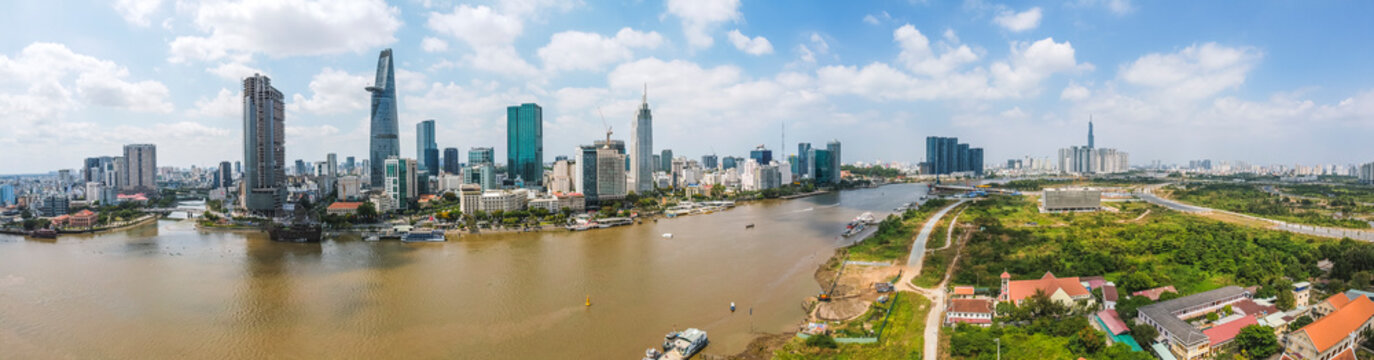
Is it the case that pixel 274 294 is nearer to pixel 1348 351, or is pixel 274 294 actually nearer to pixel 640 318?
pixel 640 318

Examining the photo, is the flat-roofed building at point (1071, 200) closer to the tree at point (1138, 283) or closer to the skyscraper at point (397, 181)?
the tree at point (1138, 283)

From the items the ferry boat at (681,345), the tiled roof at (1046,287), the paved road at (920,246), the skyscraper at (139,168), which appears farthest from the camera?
the skyscraper at (139,168)

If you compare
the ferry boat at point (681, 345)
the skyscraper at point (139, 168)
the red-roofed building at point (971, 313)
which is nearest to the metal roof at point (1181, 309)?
the red-roofed building at point (971, 313)

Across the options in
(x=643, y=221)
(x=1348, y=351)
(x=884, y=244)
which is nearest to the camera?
(x=1348, y=351)

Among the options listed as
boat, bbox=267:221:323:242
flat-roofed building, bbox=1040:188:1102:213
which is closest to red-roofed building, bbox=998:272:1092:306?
flat-roofed building, bbox=1040:188:1102:213

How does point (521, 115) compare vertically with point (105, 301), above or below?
above

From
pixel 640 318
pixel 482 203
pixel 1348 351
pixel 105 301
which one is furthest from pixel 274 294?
pixel 1348 351

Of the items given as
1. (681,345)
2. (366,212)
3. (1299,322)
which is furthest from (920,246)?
(366,212)

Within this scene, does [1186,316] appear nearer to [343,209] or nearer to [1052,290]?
[1052,290]
